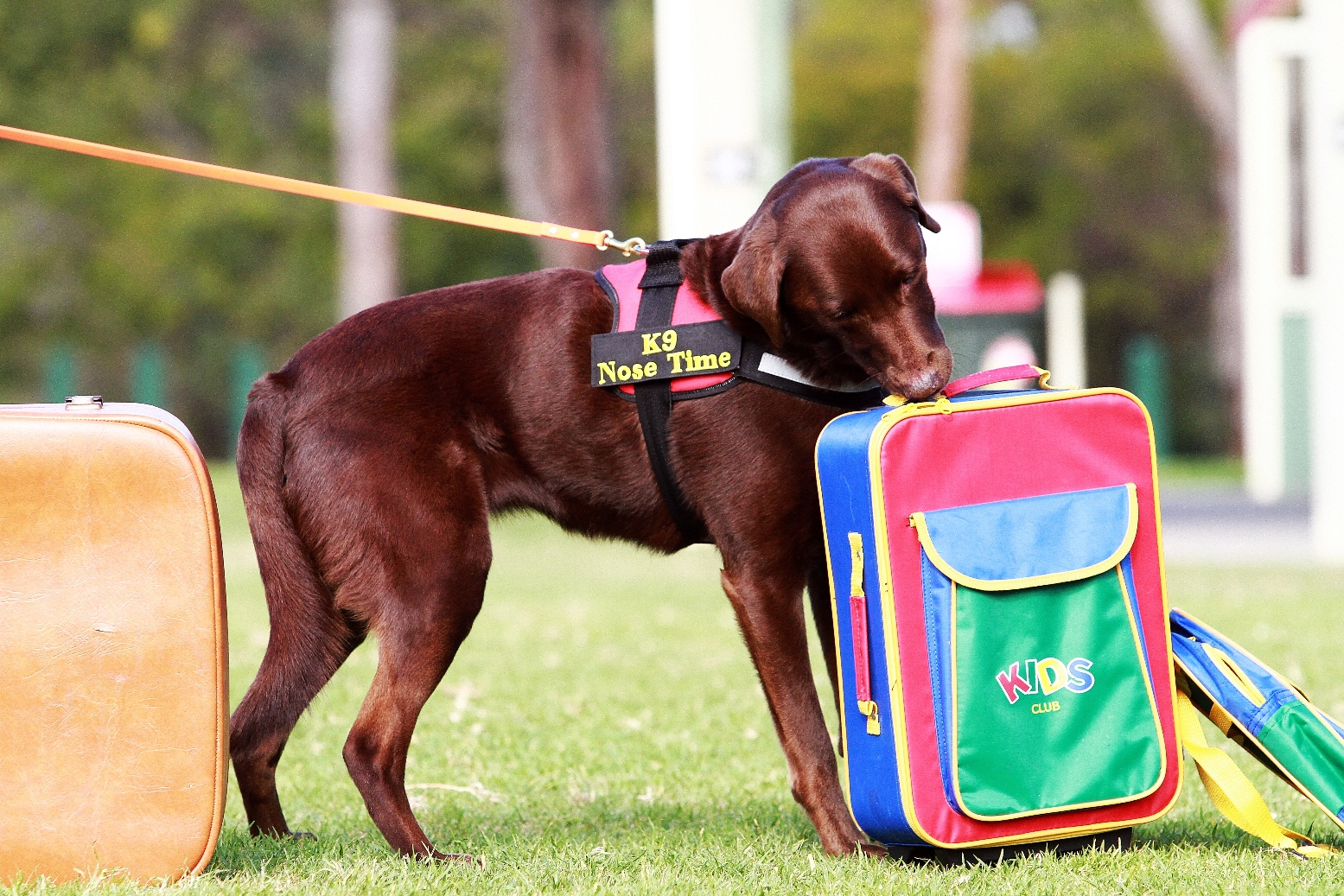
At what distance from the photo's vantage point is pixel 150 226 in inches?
1219

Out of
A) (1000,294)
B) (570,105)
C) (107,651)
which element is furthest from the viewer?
(1000,294)

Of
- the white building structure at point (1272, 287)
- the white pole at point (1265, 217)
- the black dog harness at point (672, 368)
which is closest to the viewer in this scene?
the black dog harness at point (672, 368)

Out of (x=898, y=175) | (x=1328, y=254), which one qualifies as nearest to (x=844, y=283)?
(x=898, y=175)

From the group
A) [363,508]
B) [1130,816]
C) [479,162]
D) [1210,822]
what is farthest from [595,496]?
[479,162]

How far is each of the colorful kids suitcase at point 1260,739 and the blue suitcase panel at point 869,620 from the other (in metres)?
0.67

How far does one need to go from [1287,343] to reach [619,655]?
1022 centimetres

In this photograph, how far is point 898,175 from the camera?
326 centimetres

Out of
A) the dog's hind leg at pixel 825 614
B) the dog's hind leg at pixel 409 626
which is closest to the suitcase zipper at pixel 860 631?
the dog's hind leg at pixel 825 614

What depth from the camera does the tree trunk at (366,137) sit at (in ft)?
70.0

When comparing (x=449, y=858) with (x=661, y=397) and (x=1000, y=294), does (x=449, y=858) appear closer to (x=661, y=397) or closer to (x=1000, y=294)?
(x=661, y=397)

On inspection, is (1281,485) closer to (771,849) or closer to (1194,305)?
(771,849)

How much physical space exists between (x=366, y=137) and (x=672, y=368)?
64.1ft

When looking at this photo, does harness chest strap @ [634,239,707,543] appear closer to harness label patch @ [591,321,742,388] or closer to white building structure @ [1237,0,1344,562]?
harness label patch @ [591,321,742,388]

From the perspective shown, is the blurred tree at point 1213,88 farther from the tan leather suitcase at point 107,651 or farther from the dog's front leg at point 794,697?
the tan leather suitcase at point 107,651
